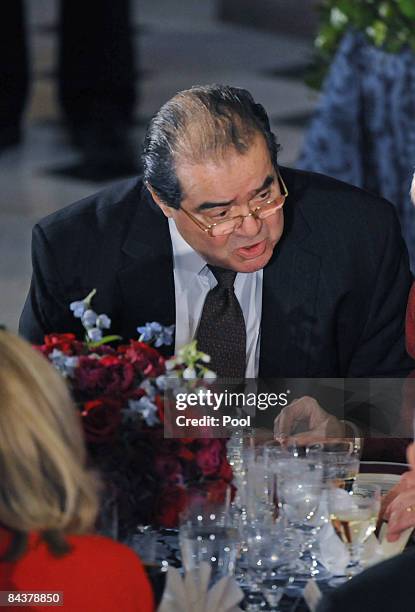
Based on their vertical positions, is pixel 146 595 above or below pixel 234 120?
below

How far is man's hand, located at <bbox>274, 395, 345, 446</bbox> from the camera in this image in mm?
2404

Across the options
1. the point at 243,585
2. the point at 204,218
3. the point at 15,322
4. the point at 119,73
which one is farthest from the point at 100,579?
the point at 119,73

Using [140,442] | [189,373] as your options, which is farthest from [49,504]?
[189,373]

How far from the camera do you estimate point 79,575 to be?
1.89m

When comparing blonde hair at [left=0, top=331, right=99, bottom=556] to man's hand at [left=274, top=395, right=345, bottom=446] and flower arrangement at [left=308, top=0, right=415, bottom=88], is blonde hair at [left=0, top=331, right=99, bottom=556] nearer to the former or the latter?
man's hand at [left=274, top=395, right=345, bottom=446]

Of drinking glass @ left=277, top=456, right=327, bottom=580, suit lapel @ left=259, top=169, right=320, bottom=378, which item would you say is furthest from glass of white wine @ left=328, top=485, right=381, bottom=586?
suit lapel @ left=259, top=169, right=320, bottom=378

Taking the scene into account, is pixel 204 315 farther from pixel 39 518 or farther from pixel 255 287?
pixel 39 518

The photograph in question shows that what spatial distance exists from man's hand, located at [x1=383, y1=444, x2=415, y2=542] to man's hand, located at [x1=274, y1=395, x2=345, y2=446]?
0.16m

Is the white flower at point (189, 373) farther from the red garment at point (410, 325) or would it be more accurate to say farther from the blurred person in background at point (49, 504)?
the red garment at point (410, 325)

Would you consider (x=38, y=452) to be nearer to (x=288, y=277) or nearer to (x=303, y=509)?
(x=303, y=509)

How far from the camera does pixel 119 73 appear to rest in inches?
302

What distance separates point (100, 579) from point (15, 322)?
3592mm

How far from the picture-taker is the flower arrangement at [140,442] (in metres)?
2.09

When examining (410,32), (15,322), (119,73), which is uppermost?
(410,32)
